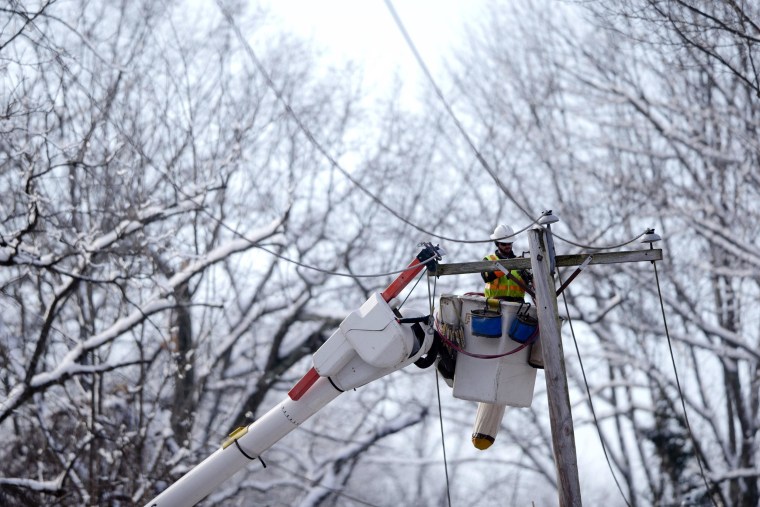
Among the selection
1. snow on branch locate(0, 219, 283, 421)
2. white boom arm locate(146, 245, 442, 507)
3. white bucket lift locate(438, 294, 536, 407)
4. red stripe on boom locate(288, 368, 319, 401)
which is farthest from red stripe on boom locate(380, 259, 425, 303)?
snow on branch locate(0, 219, 283, 421)

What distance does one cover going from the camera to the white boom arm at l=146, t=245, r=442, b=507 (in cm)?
820

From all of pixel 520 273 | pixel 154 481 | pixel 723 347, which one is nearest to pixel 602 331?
pixel 723 347

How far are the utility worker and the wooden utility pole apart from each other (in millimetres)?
313

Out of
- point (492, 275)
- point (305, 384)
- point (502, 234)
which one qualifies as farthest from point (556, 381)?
point (305, 384)

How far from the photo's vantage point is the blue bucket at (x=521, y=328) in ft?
28.3

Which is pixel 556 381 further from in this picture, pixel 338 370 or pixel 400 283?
pixel 338 370

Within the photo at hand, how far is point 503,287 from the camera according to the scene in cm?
884

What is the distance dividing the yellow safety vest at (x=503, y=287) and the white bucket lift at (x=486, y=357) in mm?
138

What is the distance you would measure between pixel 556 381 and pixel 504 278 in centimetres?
96

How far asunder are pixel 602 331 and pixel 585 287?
95cm

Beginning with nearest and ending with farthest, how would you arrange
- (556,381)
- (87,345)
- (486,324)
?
1. (556,381)
2. (486,324)
3. (87,345)

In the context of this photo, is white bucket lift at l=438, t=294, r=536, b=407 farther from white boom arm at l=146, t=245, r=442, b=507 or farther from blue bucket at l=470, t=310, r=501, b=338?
white boom arm at l=146, t=245, r=442, b=507

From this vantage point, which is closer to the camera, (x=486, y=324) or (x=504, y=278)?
(x=486, y=324)

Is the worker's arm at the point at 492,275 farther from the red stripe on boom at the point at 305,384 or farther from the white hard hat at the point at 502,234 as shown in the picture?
the red stripe on boom at the point at 305,384
